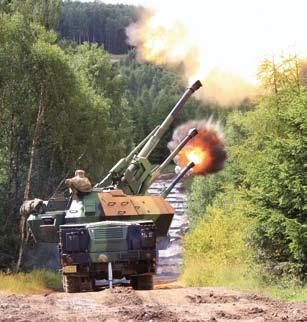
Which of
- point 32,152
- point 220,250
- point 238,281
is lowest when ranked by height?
point 238,281

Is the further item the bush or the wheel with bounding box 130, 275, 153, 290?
the bush

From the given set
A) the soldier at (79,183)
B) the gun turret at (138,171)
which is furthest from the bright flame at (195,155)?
the soldier at (79,183)

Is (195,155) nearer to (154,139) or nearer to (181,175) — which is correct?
(181,175)

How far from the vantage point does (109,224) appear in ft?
54.3

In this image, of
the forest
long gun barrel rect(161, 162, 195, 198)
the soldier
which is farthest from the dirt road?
long gun barrel rect(161, 162, 195, 198)

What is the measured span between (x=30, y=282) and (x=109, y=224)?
7.93 metres

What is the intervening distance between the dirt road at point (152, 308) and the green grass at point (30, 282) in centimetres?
778

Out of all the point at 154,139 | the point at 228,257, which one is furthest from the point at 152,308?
the point at 228,257

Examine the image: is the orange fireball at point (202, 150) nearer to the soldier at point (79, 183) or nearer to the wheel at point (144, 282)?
the soldier at point (79, 183)

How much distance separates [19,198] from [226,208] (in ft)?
28.0

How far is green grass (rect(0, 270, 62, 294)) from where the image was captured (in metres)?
20.4

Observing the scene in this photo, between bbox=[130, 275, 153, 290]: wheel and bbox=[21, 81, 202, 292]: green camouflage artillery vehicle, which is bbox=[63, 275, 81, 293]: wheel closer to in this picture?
bbox=[21, 81, 202, 292]: green camouflage artillery vehicle

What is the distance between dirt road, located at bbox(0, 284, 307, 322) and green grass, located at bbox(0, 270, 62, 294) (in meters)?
7.78

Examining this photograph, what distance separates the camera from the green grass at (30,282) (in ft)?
66.9
